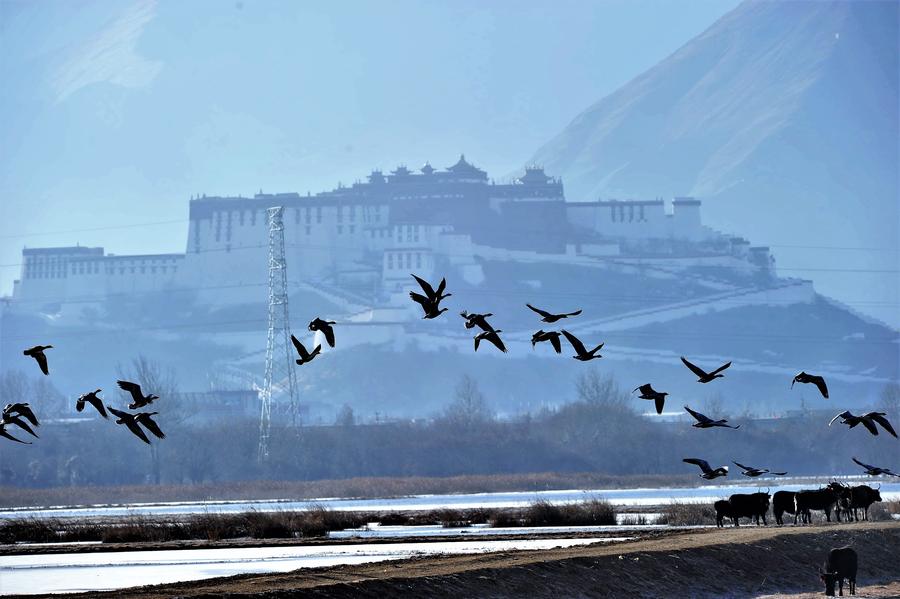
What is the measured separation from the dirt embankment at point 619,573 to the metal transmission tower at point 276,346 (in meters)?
48.8

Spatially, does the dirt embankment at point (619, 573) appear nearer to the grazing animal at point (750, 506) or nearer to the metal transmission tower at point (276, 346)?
the grazing animal at point (750, 506)

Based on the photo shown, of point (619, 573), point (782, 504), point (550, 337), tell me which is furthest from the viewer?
point (782, 504)

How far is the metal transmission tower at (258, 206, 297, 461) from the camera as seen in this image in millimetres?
97750

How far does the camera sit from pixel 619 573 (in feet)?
81.3

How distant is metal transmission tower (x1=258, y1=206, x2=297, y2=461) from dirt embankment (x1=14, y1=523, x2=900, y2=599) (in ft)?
160

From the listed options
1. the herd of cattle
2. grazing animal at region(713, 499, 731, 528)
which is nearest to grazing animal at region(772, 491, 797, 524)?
the herd of cattle

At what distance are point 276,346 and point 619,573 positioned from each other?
461 feet

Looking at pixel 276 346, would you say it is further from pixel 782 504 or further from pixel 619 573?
pixel 619 573

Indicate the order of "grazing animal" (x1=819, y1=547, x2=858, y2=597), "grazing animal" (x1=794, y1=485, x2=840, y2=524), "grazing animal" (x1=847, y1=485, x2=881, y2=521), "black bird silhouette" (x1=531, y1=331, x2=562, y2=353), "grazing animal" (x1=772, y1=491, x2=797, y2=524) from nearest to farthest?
1. "black bird silhouette" (x1=531, y1=331, x2=562, y2=353)
2. "grazing animal" (x1=819, y1=547, x2=858, y2=597)
3. "grazing animal" (x1=794, y1=485, x2=840, y2=524)
4. "grazing animal" (x1=772, y1=491, x2=797, y2=524)
5. "grazing animal" (x1=847, y1=485, x2=881, y2=521)

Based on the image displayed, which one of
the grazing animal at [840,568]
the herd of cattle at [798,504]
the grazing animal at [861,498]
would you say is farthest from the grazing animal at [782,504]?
the grazing animal at [840,568]

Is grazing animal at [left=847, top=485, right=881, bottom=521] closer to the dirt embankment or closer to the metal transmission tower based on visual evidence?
the dirt embankment

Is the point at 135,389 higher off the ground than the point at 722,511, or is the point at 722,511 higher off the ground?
the point at 135,389

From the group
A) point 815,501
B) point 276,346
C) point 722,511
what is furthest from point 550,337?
point 276,346

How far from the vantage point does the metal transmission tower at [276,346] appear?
3848 inches
